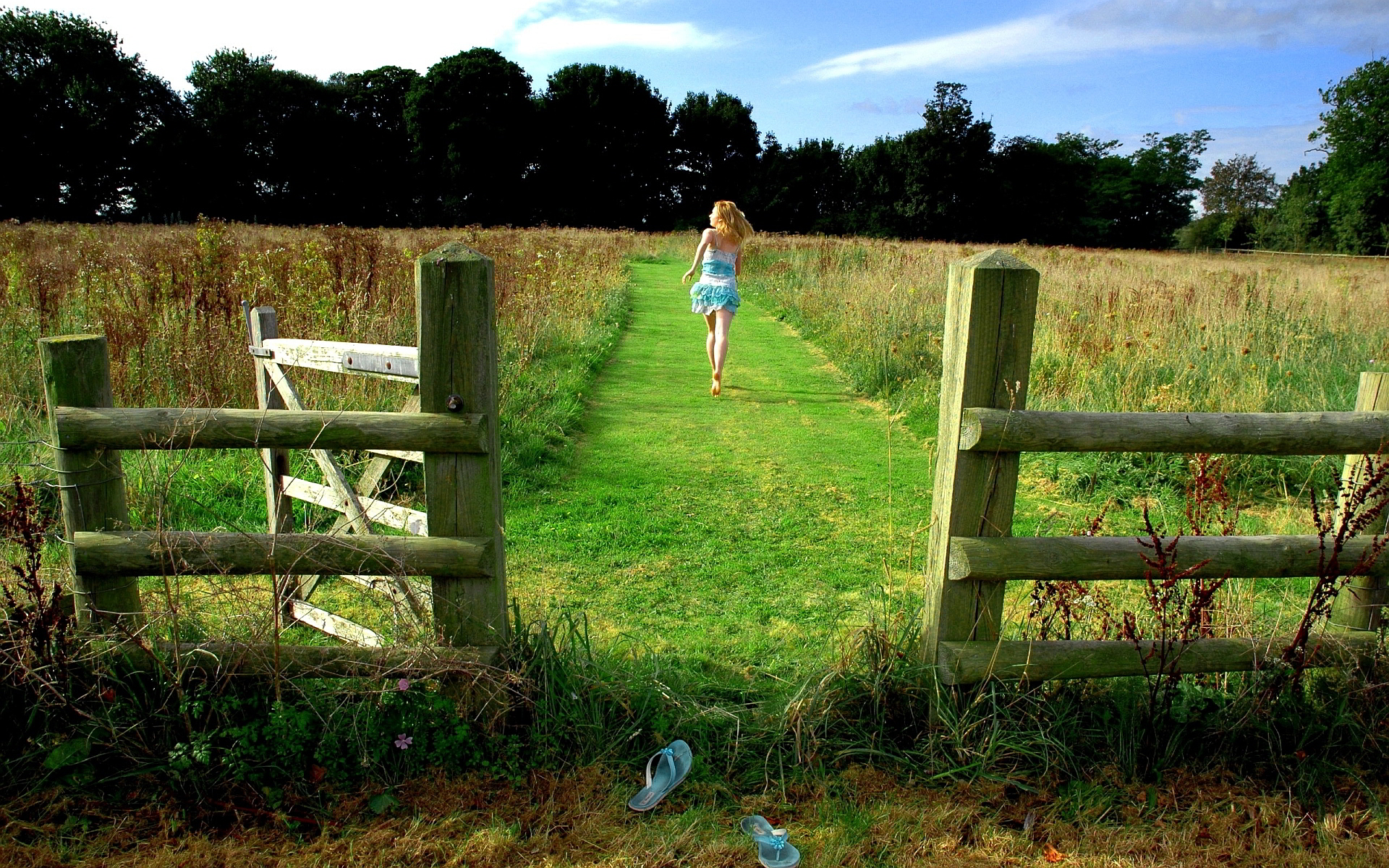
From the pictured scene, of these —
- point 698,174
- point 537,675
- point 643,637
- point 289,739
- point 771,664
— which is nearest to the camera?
point 289,739

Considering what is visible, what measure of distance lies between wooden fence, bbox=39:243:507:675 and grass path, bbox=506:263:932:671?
901 millimetres

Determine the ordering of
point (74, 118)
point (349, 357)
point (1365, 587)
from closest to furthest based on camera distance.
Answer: point (1365, 587), point (349, 357), point (74, 118)

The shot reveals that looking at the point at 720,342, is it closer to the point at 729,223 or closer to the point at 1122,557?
the point at 729,223

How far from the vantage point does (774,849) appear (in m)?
2.57

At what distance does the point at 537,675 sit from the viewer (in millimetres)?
3061

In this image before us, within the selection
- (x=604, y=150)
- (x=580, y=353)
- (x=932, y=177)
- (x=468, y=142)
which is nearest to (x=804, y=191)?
(x=932, y=177)

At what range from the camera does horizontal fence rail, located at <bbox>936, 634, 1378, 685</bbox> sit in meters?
3.00

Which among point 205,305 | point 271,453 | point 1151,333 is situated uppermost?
point 1151,333

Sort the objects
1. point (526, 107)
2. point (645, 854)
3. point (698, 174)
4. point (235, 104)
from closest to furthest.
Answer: point (645, 854), point (235, 104), point (526, 107), point (698, 174)

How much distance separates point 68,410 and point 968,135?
64456 millimetres

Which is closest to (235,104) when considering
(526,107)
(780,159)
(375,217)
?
(375,217)

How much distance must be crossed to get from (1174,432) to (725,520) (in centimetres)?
320

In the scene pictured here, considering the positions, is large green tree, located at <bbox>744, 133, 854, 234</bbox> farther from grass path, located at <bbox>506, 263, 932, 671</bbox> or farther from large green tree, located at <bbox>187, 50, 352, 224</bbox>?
grass path, located at <bbox>506, 263, 932, 671</bbox>

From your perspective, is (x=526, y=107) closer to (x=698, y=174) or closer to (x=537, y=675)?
(x=698, y=174)
